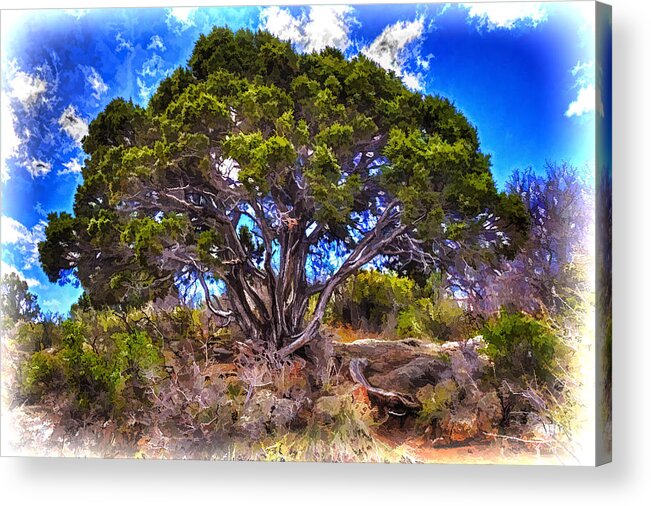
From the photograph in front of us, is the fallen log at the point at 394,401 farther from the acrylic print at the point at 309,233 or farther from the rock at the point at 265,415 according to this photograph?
the rock at the point at 265,415

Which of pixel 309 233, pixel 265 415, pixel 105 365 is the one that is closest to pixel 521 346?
pixel 309 233

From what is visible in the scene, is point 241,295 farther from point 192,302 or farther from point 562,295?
point 562,295

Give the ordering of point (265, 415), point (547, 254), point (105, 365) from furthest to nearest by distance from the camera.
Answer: point (105, 365) < point (265, 415) < point (547, 254)

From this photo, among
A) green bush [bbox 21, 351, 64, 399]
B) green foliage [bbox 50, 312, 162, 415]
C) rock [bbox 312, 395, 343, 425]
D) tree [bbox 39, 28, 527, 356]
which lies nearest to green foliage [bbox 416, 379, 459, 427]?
rock [bbox 312, 395, 343, 425]

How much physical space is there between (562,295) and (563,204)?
0.67 meters

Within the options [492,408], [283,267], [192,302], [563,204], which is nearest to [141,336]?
[192,302]

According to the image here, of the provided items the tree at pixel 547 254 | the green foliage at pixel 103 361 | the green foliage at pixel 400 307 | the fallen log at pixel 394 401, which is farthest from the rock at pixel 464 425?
the green foliage at pixel 103 361

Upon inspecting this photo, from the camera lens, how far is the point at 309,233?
10258mm

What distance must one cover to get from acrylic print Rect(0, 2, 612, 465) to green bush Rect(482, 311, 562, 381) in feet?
0.05

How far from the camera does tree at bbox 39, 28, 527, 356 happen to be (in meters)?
10.1

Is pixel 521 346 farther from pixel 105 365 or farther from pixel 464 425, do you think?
pixel 105 365

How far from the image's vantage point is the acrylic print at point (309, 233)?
9.92 meters

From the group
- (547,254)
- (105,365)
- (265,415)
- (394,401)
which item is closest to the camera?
(547,254)

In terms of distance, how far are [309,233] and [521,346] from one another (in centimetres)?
181
